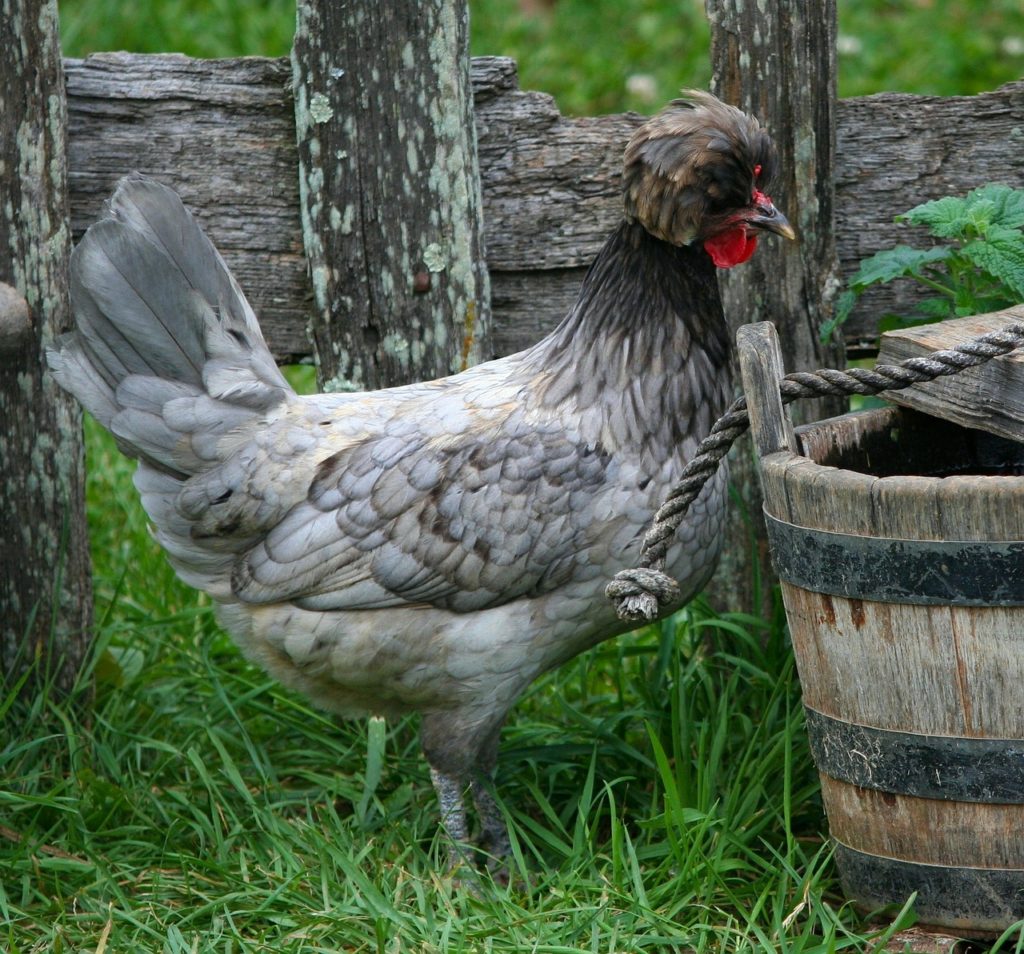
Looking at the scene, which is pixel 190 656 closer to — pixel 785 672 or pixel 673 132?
pixel 785 672

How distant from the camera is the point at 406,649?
2.93 meters

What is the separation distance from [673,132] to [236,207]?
1.28 m

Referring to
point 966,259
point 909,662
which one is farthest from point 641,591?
point 966,259

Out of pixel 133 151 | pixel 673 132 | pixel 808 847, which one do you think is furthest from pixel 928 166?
pixel 133 151

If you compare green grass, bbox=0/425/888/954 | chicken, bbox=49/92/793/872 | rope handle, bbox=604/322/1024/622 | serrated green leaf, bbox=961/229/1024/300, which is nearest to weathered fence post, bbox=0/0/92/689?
green grass, bbox=0/425/888/954

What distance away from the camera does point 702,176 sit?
2754 millimetres

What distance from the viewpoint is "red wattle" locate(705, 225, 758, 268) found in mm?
2863

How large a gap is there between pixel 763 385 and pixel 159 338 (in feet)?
4.46

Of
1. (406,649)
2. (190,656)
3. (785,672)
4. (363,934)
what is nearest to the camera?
(363,934)

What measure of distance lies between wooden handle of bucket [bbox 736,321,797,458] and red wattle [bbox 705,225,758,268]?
1.35 feet

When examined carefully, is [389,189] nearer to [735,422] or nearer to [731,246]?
[731,246]

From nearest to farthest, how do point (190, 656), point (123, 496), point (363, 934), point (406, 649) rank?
point (363, 934), point (406, 649), point (190, 656), point (123, 496)

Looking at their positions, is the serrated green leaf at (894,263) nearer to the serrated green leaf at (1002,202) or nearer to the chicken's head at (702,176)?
the serrated green leaf at (1002,202)

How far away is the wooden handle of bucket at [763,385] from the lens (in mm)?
2484
